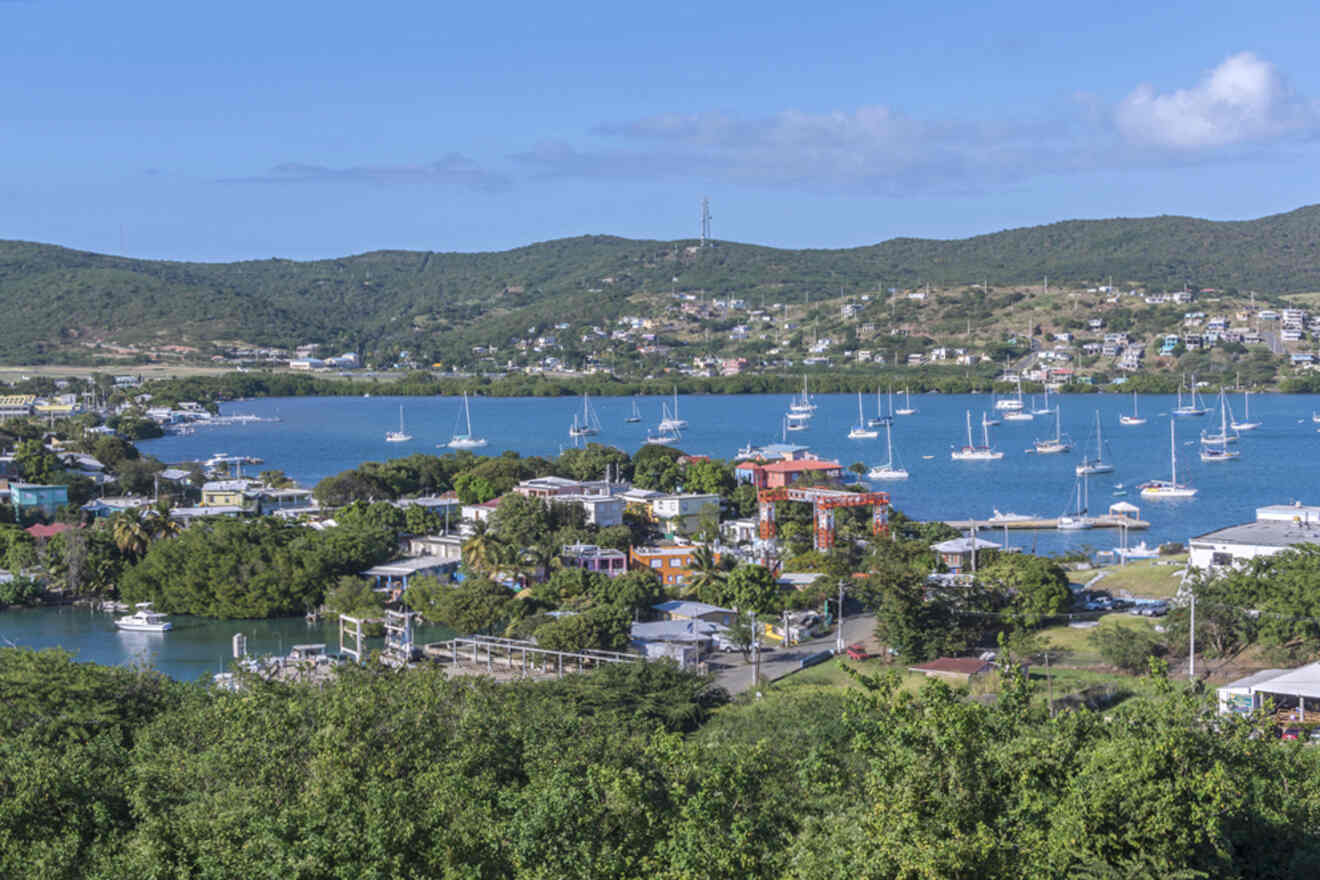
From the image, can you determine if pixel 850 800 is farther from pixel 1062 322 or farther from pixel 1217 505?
pixel 1062 322

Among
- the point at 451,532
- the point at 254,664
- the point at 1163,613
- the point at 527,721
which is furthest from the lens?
the point at 451,532

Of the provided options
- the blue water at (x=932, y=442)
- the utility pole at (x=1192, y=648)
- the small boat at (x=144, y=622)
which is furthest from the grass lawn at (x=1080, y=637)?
the small boat at (x=144, y=622)

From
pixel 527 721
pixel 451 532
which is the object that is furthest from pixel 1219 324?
pixel 527 721

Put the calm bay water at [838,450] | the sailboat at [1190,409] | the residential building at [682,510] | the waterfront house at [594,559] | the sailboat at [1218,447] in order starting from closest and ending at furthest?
1. the calm bay water at [838,450]
2. the waterfront house at [594,559]
3. the residential building at [682,510]
4. the sailboat at [1218,447]
5. the sailboat at [1190,409]

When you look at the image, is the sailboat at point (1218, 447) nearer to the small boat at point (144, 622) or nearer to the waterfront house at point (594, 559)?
the waterfront house at point (594, 559)

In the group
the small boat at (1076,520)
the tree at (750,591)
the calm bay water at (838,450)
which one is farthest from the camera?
the small boat at (1076,520)

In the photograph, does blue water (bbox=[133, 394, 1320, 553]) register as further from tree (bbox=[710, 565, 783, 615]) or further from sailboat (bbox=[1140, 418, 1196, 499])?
tree (bbox=[710, 565, 783, 615])
